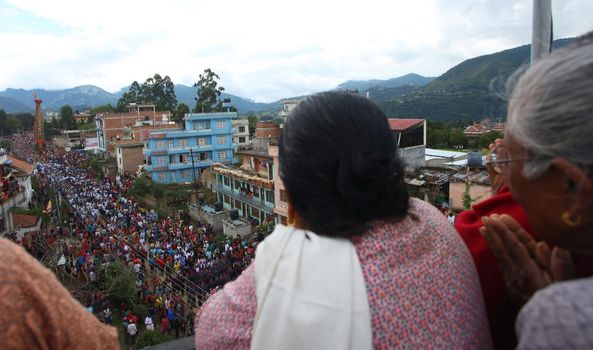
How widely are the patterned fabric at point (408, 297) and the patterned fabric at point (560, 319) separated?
0.69ft

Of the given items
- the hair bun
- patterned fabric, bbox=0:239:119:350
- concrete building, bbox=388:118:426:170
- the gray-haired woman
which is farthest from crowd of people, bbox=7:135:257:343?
the gray-haired woman

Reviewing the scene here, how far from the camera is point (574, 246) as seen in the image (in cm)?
86

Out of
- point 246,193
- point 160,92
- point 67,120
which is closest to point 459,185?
point 246,193

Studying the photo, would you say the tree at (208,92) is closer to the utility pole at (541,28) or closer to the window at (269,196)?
the window at (269,196)

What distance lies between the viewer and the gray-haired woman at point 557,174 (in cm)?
72

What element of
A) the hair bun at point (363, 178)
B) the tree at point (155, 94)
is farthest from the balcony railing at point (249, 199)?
the tree at point (155, 94)

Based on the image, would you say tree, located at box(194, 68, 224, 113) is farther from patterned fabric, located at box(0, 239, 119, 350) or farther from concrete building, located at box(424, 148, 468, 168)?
patterned fabric, located at box(0, 239, 119, 350)

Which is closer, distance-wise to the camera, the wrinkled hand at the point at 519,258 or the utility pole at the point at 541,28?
the wrinkled hand at the point at 519,258

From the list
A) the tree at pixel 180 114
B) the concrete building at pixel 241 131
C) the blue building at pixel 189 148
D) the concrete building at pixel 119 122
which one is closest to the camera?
the blue building at pixel 189 148

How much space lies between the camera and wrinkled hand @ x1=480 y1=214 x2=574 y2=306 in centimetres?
101

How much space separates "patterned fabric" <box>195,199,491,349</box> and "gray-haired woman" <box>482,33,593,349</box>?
0.19 metres

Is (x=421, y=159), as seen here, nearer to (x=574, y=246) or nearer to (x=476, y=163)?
(x=476, y=163)

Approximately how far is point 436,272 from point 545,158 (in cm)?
36

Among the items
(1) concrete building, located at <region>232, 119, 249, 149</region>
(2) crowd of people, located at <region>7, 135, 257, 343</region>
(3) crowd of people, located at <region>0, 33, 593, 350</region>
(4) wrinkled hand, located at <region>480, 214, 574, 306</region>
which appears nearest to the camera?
(3) crowd of people, located at <region>0, 33, 593, 350</region>
